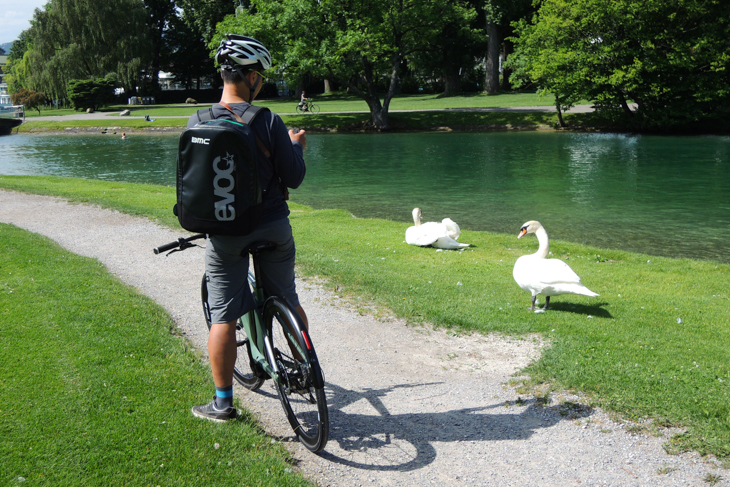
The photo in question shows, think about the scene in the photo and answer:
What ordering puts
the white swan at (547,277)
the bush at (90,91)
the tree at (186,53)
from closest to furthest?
1. the white swan at (547,277)
2. the bush at (90,91)
3. the tree at (186,53)

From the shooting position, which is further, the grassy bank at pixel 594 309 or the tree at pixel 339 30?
the tree at pixel 339 30

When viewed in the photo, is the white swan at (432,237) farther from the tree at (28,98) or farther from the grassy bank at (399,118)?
the tree at (28,98)

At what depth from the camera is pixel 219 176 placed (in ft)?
11.7

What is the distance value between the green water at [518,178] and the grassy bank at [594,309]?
399 cm

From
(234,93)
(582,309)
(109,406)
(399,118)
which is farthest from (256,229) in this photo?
(399,118)

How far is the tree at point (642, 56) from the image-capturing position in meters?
38.8

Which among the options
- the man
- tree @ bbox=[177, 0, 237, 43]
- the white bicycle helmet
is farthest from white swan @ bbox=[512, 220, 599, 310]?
tree @ bbox=[177, 0, 237, 43]

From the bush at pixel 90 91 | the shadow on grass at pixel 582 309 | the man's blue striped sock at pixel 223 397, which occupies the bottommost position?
the shadow on grass at pixel 582 309

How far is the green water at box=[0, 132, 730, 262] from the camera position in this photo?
15.8 metres

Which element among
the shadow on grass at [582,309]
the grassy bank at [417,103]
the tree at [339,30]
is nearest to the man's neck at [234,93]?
the shadow on grass at [582,309]

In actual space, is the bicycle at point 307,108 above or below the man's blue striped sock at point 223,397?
above

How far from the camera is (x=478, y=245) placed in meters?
12.0

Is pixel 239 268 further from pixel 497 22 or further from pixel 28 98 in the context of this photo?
pixel 28 98

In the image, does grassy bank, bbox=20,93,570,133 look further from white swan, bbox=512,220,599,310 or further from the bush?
white swan, bbox=512,220,599,310
